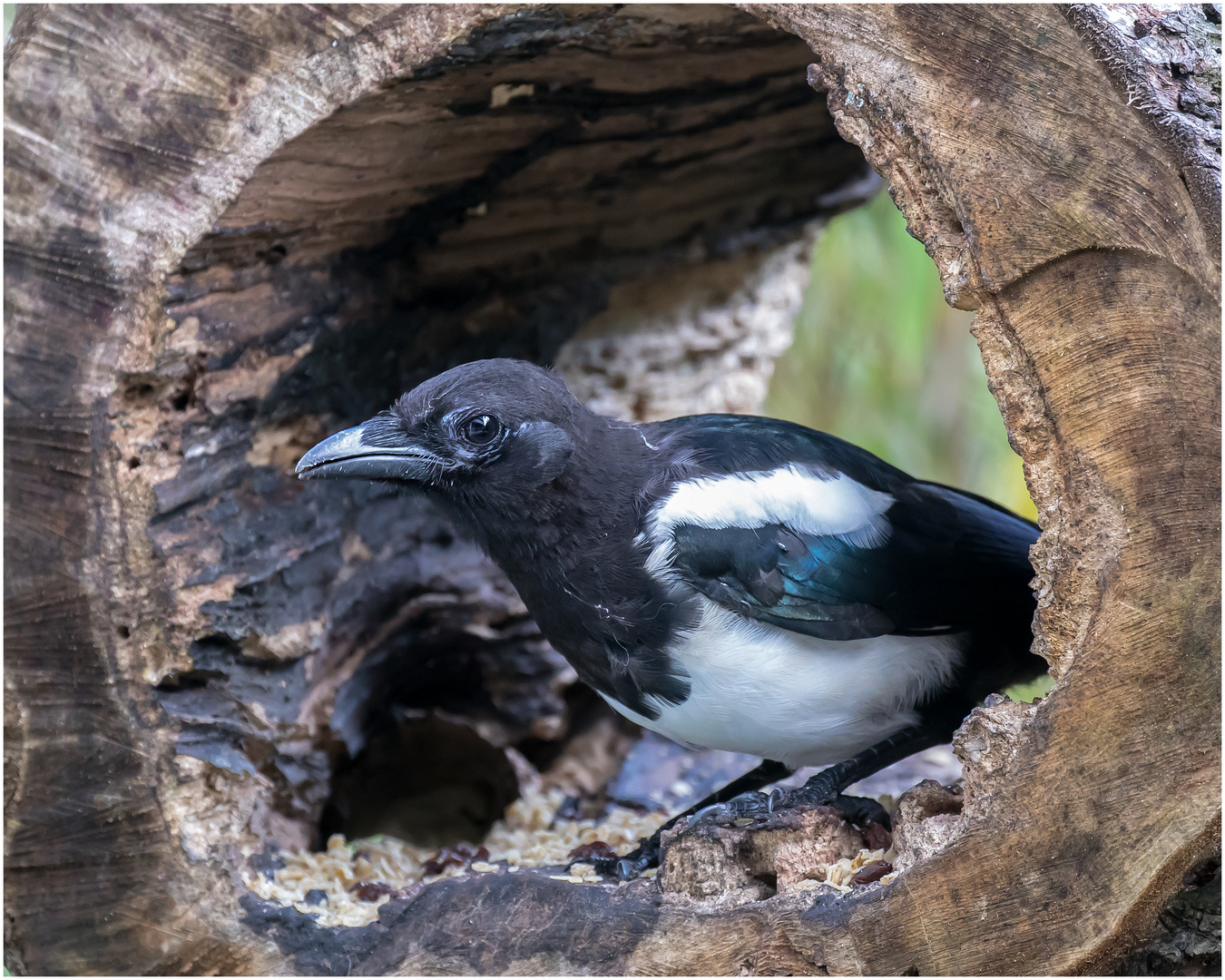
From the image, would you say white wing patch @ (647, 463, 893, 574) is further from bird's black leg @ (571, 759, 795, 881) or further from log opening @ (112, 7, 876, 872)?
log opening @ (112, 7, 876, 872)

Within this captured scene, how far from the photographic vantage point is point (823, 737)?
7.77 ft

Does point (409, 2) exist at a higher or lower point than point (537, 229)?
lower

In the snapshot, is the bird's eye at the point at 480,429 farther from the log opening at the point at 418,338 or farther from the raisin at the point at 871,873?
the raisin at the point at 871,873

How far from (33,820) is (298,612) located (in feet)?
2.38

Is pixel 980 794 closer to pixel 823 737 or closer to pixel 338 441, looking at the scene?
pixel 823 737

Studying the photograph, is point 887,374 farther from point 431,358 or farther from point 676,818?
point 676,818

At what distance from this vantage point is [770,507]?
7.47 ft

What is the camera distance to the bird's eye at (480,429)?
226 cm

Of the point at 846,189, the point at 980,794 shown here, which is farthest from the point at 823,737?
the point at 846,189

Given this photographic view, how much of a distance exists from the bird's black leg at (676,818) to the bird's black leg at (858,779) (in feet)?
0.23

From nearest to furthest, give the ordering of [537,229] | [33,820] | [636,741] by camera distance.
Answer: [33,820] < [537,229] < [636,741]

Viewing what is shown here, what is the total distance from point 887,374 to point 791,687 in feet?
10.6

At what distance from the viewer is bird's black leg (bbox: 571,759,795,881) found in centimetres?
249

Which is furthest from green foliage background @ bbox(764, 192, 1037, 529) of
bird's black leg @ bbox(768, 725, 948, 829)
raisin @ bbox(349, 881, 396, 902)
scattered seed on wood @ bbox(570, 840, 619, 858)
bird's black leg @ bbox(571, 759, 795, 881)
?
raisin @ bbox(349, 881, 396, 902)
